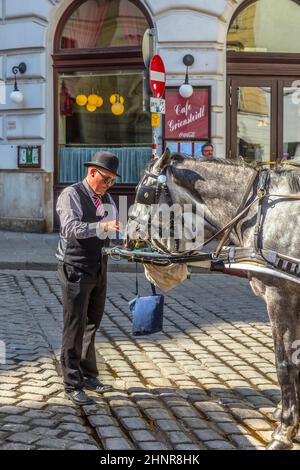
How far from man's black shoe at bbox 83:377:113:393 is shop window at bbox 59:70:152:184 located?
10.1m

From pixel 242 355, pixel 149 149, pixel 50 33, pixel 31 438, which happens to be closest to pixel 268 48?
pixel 149 149

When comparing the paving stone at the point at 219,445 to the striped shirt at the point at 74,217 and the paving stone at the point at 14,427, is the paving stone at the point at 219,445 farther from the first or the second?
the striped shirt at the point at 74,217

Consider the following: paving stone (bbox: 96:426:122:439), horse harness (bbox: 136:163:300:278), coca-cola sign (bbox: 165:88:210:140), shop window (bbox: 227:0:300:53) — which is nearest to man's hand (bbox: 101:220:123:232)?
horse harness (bbox: 136:163:300:278)

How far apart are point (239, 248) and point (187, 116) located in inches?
416

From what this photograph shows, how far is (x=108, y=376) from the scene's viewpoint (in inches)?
244

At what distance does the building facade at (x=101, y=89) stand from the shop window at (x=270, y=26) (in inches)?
0.8

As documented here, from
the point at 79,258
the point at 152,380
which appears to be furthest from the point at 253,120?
the point at 79,258

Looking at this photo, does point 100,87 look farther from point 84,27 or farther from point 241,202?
point 241,202

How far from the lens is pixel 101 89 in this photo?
16078mm

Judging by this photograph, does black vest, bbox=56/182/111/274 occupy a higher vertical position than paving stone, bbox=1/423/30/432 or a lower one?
higher

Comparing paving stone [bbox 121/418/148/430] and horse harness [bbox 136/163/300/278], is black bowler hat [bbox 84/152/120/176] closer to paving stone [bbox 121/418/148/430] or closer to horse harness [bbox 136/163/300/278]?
horse harness [bbox 136/163/300/278]

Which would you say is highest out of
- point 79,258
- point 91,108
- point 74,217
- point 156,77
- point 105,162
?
point 156,77

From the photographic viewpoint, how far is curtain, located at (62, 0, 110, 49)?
16062 mm

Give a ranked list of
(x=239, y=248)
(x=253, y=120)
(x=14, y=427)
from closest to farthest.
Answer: (x=239, y=248) → (x=14, y=427) → (x=253, y=120)
